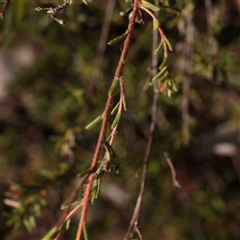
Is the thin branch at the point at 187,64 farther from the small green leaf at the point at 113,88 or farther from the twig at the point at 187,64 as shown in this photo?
the small green leaf at the point at 113,88

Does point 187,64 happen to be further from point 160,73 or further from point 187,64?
point 160,73

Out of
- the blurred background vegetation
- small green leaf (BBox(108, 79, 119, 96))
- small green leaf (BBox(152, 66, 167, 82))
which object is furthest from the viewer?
the blurred background vegetation

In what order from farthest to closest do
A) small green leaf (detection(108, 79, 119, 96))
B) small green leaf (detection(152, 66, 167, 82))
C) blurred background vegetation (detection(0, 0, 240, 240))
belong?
blurred background vegetation (detection(0, 0, 240, 240)) < small green leaf (detection(152, 66, 167, 82)) < small green leaf (detection(108, 79, 119, 96))

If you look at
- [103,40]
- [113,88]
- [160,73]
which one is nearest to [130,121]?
[103,40]

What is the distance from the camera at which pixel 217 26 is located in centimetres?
131

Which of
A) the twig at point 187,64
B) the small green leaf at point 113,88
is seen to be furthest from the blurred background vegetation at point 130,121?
the small green leaf at point 113,88

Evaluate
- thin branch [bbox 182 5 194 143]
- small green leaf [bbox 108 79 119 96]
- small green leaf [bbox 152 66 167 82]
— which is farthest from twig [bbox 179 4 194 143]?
small green leaf [bbox 108 79 119 96]

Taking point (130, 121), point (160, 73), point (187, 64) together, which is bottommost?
point (130, 121)

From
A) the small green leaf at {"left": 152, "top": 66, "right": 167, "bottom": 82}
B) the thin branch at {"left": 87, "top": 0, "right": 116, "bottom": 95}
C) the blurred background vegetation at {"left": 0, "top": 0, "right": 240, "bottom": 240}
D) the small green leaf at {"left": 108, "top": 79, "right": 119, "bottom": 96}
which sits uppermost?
the small green leaf at {"left": 108, "top": 79, "right": 119, "bottom": 96}

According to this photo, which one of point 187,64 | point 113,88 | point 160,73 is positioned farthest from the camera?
point 187,64

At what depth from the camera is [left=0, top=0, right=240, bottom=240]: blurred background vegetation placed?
1.42 meters

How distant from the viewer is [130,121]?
1922mm

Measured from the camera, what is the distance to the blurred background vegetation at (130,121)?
4.67ft

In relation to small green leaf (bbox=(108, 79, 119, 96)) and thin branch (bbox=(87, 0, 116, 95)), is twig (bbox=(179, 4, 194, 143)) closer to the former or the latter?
thin branch (bbox=(87, 0, 116, 95))
